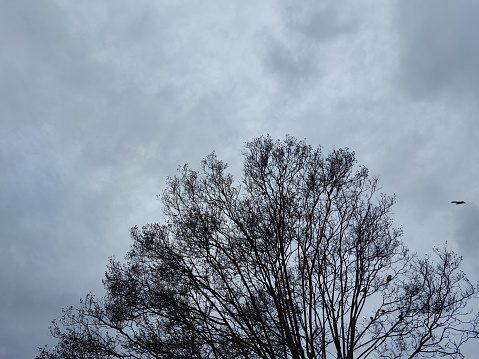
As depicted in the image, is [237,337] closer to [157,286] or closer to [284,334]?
[284,334]

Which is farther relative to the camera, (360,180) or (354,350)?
(360,180)

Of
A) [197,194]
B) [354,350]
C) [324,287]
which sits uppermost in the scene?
[197,194]

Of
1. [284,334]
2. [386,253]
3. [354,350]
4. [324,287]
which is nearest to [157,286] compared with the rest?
[284,334]

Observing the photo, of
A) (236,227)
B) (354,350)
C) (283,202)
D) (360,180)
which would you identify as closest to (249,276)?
(236,227)

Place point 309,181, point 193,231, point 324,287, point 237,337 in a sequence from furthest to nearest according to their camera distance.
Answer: point 309,181 → point 193,231 → point 324,287 → point 237,337

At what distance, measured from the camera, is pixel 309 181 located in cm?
1438

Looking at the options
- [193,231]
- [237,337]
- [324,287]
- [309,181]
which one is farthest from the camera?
[309,181]

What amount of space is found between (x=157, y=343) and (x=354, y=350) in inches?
213

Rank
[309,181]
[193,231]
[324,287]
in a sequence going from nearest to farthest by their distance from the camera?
[324,287] < [193,231] < [309,181]

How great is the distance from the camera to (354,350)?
11797 millimetres

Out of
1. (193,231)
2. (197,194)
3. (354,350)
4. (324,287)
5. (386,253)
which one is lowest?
(354,350)

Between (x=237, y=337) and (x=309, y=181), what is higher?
(x=309, y=181)

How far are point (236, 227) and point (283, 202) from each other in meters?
1.71

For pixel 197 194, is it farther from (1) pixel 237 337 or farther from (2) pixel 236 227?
(1) pixel 237 337
